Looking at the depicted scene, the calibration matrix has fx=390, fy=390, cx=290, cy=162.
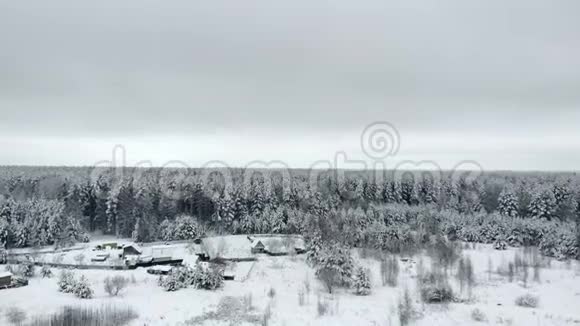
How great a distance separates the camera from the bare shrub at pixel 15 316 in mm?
17297

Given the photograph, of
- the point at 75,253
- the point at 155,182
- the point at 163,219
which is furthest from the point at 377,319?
the point at 155,182

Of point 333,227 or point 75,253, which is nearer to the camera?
point 75,253

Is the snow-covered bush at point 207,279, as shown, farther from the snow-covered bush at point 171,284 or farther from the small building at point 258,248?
the small building at point 258,248

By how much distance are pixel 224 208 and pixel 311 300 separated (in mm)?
A: 23075

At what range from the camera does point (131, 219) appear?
4178 cm

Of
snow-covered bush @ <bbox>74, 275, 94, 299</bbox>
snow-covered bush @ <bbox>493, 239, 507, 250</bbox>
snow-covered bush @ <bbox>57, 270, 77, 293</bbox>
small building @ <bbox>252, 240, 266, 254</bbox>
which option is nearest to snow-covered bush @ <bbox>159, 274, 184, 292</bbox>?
snow-covered bush @ <bbox>74, 275, 94, 299</bbox>

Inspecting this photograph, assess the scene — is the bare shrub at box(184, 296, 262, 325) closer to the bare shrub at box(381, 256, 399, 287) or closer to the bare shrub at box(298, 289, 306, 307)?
the bare shrub at box(298, 289, 306, 307)

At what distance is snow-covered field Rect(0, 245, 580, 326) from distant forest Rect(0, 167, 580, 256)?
413 inches

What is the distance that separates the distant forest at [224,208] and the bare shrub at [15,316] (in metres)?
18.8

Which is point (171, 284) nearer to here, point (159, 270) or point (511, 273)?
point (159, 270)

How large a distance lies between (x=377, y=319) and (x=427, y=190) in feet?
125

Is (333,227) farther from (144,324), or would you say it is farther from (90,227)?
(90,227)

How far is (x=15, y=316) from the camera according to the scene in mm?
17875

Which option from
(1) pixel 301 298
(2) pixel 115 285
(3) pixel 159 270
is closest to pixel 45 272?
(2) pixel 115 285
